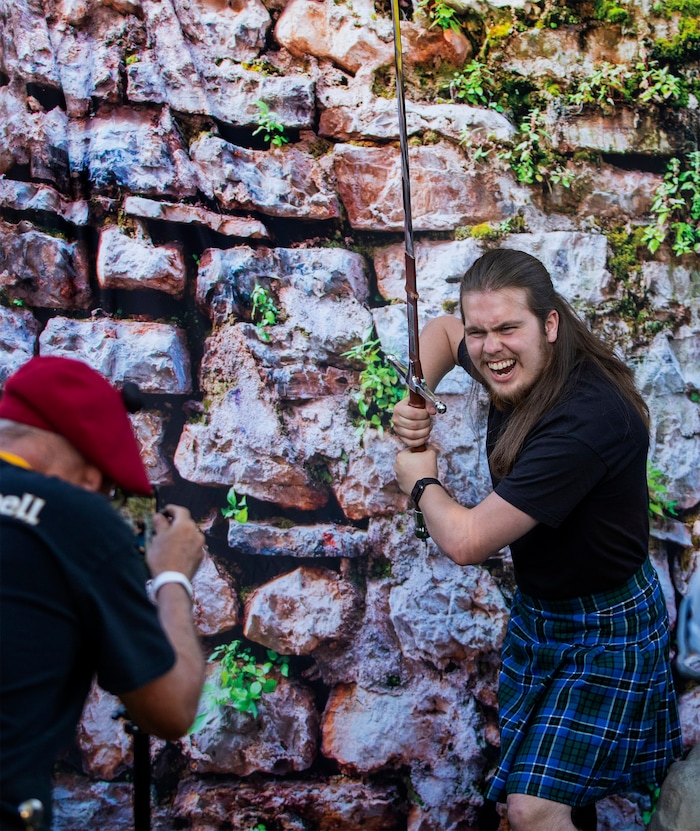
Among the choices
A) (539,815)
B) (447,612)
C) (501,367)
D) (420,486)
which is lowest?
(539,815)

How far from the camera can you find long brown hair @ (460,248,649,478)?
6.43ft

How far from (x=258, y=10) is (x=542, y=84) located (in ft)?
3.22

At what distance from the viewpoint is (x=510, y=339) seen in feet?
6.69

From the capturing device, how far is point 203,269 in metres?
2.38

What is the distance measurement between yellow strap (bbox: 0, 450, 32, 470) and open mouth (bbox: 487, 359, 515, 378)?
4.17 feet

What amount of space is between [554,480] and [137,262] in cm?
140

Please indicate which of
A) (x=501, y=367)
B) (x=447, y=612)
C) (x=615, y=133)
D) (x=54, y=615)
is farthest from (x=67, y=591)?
(x=615, y=133)

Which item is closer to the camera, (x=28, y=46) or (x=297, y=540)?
(x=28, y=46)

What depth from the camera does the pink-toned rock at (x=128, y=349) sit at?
7.52ft

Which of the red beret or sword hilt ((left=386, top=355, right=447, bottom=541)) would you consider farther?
sword hilt ((left=386, top=355, right=447, bottom=541))

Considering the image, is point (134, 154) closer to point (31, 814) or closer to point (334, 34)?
point (334, 34)

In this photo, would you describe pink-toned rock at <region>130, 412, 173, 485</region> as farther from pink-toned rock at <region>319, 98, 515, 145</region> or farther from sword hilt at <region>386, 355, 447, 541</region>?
pink-toned rock at <region>319, 98, 515, 145</region>

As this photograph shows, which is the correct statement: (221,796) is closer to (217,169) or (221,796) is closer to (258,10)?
(217,169)

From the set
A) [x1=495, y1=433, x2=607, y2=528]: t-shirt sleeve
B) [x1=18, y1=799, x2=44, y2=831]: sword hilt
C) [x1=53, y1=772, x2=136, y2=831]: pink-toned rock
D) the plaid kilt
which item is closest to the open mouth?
[x1=495, y1=433, x2=607, y2=528]: t-shirt sleeve
